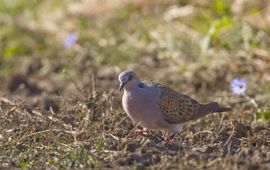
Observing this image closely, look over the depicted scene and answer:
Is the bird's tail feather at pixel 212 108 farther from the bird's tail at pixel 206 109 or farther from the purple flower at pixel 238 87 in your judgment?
the purple flower at pixel 238 87

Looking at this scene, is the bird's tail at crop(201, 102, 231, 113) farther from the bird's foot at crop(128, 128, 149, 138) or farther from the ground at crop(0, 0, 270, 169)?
the bird's foot at crop(128, 128, 149, 138)

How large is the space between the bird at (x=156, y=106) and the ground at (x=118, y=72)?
0.13m

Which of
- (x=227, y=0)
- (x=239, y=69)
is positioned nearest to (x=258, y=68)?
(x=239, y=69)

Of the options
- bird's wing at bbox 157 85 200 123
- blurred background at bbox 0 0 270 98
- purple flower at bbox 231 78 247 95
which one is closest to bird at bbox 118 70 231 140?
bird's wing at bbox 157 85 200 123

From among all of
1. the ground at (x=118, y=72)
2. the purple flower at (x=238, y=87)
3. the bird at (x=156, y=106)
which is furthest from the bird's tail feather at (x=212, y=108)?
the purple flower at (x=238, y=87)

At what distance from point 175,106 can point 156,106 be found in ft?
0.91

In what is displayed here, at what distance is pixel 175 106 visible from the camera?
698cm

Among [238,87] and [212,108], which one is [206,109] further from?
[238,87]

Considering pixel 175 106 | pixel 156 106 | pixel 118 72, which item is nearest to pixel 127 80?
pixel 156 106

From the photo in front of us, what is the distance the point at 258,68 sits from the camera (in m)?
9.61

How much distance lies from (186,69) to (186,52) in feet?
1.22

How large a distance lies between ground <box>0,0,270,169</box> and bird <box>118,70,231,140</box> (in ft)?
0.44

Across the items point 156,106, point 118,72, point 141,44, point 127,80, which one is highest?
point 127,80

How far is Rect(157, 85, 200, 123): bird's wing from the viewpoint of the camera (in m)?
6.83
